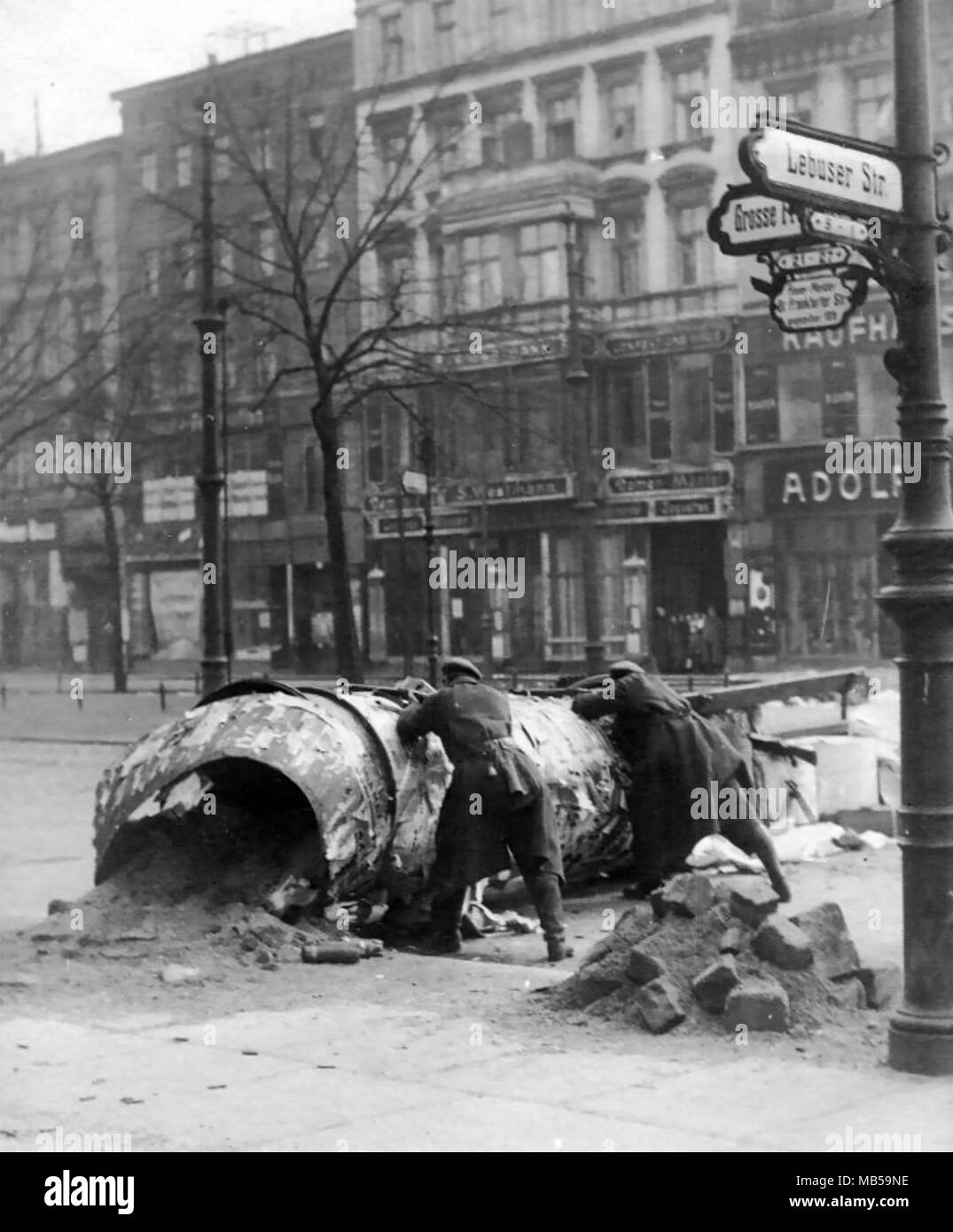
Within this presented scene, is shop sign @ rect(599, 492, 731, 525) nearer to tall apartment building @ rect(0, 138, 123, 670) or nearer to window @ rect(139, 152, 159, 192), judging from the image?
tall apartment building @ rect(0, 138, 123, 670)

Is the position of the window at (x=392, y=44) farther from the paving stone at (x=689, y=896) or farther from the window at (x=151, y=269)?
the paving stone at (x=689, y=896)

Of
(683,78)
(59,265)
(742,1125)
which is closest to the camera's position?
(742,1125)

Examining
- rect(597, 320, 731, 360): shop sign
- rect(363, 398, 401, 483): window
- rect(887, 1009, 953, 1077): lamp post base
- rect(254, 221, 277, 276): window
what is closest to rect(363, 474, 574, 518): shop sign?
rect(363, 398, 401, 483): window

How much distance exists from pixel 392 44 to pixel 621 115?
5273 mm

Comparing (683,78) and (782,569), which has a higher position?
(683,78)

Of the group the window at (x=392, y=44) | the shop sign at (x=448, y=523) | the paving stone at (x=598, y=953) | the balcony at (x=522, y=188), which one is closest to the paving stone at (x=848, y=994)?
the paving stone at (x=598, y=953)

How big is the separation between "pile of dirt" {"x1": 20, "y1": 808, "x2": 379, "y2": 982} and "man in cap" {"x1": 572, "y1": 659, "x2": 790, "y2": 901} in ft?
8.05

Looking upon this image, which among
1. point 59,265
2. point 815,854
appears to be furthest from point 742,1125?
point 59,265

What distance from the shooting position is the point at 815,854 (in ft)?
46.0

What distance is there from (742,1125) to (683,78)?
31.6m

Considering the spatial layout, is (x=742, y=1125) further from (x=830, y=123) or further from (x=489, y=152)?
(x=489, y=152)

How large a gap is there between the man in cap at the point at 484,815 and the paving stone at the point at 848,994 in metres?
2.35

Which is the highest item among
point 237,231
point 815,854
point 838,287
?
point 237,231

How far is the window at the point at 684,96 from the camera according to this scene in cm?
3472
